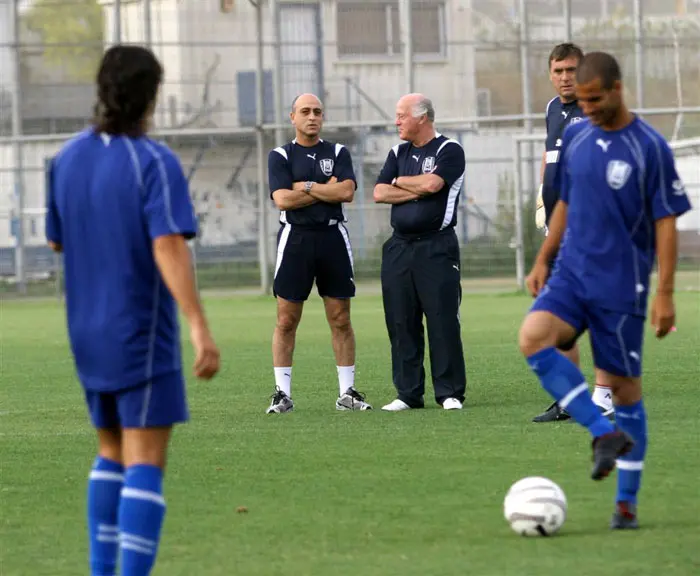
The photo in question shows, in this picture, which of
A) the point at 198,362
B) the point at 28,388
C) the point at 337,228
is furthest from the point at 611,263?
the point at 28,388

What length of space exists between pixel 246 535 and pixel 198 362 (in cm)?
161

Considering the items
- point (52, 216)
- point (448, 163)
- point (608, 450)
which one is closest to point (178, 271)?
point (52, 216)

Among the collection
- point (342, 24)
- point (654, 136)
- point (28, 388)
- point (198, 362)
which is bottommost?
point (28, 388)

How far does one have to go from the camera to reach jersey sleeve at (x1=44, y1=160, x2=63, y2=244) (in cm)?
496

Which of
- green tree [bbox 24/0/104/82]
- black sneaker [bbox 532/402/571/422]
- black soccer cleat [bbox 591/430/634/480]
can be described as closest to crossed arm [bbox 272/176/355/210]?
black sneaker [bbox 532/402/571/422]

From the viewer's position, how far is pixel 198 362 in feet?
15.7

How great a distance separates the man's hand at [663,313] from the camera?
6.34 metres

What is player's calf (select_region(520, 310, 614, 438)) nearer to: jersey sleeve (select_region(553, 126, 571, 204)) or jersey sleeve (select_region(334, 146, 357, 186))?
jersey sleeve (select_region(553, 126, 571, 204))

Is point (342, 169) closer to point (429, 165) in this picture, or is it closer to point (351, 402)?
point (429, 165)

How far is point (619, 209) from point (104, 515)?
97.7 inches

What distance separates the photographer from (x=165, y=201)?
15.5 feet

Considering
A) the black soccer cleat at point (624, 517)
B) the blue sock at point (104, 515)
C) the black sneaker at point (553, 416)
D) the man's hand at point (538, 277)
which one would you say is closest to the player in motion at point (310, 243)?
the black sneaker at point (553, 416)

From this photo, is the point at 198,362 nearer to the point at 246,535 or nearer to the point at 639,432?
the point at 246,535

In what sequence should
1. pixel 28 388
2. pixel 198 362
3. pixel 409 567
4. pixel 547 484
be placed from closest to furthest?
pixel 198 362 → pixel 409 567 → pixel 547 484 → pixel 28 388
